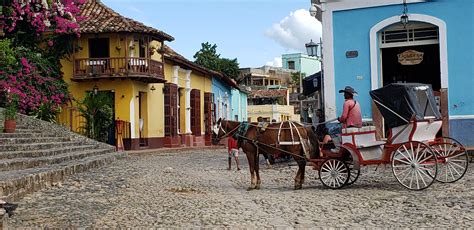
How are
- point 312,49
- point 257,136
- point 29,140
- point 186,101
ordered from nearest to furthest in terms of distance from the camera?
point 257,136 → point 29,140 → point 312,49 → point 186,101

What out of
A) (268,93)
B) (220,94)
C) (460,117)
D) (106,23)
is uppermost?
(106,23)

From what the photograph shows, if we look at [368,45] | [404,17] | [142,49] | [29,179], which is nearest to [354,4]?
[368,45]

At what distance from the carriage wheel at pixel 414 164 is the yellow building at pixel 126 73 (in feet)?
54.0

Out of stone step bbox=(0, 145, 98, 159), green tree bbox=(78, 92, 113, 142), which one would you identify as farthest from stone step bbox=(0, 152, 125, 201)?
green tree bbox=(78, 92, 113, 142)

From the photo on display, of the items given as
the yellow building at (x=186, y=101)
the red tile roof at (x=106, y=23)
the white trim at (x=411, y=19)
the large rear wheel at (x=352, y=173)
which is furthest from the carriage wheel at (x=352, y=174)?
the yellow building at (x=186, y=101)

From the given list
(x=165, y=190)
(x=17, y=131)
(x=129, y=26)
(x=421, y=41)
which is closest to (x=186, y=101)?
(x=129, y=26)

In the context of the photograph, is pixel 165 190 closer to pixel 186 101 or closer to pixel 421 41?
pixel 421 41

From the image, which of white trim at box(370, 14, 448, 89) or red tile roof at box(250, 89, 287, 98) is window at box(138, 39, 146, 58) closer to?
white trim at box(370, 14, 448, 89)

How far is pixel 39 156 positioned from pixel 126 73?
11362 millimetres

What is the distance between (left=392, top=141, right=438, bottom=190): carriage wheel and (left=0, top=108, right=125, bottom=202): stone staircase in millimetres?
5707

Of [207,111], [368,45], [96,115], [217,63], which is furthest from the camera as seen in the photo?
[217,63]

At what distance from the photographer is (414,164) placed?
8703 mm

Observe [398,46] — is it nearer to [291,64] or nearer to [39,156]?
[39,156]

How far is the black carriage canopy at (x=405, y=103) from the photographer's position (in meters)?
8.95
